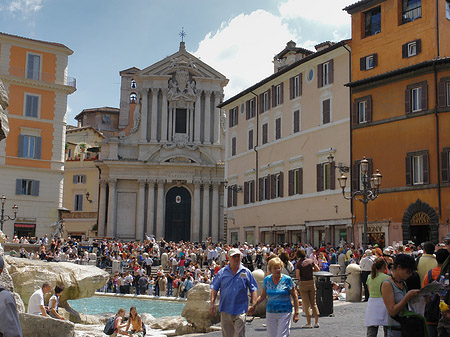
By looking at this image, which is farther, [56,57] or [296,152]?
[56,57]

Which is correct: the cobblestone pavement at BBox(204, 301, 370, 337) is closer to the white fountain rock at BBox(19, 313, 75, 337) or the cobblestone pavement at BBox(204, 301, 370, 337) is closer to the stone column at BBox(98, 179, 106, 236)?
the white fountain rock at BBox(19, 313, 75, 337)

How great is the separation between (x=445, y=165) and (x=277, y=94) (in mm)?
15167

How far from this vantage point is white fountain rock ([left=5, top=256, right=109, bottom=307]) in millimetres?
16844

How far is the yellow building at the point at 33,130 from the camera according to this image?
145ft

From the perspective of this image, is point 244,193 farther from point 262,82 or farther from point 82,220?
point 82,220

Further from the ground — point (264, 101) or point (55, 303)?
point (264, 101)

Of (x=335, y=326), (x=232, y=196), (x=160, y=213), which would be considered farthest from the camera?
(x=160, y=213)

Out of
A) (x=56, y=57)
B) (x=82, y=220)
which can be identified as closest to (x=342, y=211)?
(x=56, y=57)

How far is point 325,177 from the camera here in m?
34.2

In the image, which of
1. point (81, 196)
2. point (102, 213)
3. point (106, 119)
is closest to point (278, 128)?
point (102, 213)

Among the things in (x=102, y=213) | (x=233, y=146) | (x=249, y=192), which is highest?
(x=233, y=146)

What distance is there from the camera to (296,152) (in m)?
37.4

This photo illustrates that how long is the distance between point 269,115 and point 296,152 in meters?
4.80

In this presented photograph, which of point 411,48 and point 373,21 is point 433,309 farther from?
point 373,21
